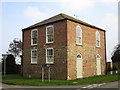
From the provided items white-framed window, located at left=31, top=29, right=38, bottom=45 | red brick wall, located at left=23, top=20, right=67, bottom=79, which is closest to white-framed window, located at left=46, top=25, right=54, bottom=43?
red brick wall, located at left=23, top=20, right=67, bottom=79

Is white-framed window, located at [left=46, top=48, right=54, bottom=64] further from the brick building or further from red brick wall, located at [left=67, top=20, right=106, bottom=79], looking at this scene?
red brick wall, located at [left=67, top=20, right=106, bottom=79]

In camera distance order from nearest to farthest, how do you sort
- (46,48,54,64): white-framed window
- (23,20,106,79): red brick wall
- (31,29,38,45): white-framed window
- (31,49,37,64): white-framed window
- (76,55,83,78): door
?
(23,20,106,79): red brick wall → (76,55,83,78): door → (46,48,54,64): white-framed window → (31,49,37,64): white-framed window → (31,29,38,45): white-framed window

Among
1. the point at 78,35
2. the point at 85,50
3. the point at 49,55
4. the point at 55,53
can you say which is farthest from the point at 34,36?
the point at 85,50

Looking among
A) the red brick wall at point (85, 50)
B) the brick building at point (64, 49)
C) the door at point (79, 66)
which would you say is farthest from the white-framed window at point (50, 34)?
the door at point (79, 66)

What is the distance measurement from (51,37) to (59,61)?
366 cm

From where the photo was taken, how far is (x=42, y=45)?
77.5 ft

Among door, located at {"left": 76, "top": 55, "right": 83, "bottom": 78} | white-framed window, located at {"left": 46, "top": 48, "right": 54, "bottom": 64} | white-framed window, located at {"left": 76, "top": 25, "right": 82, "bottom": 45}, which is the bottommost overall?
door, located at {"left": 76, "top": 55, "right": 83, "bottom": 78}

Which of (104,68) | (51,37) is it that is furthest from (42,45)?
(104,68)

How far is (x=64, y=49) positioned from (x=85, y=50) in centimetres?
422

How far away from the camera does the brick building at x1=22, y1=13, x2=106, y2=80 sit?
20844mm

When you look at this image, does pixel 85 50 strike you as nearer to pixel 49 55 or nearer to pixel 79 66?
pixel 79 66

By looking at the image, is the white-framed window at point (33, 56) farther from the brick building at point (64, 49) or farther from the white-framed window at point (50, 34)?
the white-framed window at point (50, 34)

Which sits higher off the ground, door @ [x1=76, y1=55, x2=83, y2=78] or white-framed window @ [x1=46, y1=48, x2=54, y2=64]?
white-framed window @ [x1=46, y1=48, x2=54, y2=64]

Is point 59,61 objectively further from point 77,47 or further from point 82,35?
point 82,35
